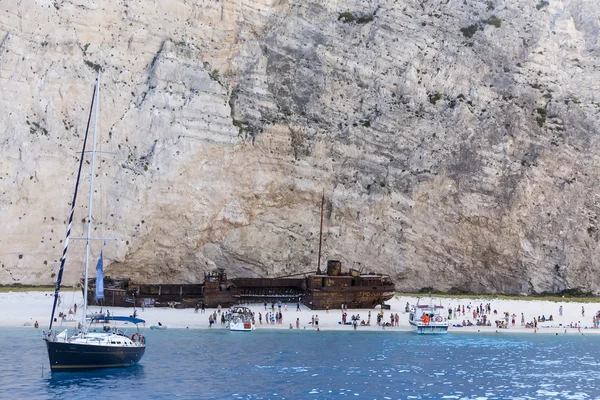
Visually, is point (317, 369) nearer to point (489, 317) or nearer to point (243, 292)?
point (243, 292)

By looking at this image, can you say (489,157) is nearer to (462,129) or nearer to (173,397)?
(462,129)

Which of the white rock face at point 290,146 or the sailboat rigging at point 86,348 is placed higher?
the white rock face at point 290,146

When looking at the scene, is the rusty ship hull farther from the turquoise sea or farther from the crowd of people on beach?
the turquoise sea

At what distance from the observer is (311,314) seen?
4403 centimetres

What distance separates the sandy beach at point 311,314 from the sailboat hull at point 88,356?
399 inches

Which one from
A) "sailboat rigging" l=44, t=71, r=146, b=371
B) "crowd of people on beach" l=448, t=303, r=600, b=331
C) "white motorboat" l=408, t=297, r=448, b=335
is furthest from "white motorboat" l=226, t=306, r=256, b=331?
"crowd of people on beach" l=448, t=303, r=600, b=331

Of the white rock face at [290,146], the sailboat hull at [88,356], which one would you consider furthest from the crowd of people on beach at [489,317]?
the sailboat hull at [88,356]

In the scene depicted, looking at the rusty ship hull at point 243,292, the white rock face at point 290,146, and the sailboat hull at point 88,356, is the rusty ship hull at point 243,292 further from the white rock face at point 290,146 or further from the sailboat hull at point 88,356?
the sailboat hull at point 88,356

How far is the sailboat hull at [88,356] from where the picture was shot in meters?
26.2

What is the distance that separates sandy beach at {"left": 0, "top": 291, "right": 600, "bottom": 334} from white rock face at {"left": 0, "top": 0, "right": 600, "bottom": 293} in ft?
16.2

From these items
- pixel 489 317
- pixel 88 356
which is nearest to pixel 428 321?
pixel 489 317

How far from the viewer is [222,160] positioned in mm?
51750

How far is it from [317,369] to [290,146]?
27943 millimetres

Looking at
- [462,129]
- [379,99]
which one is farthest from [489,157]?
[379,99]
